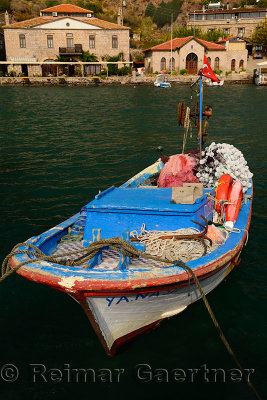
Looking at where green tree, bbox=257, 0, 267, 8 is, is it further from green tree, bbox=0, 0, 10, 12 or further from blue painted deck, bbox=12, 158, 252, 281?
blue painted deck, bbox=12, 158, 252, 281

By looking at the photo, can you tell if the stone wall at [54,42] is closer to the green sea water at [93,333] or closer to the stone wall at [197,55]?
the stone wall at [197,55]

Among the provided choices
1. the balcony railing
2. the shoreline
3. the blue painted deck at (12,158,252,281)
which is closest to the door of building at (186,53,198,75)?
the shoreline

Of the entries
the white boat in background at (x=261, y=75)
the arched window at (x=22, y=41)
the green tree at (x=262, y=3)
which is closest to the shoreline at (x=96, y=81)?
the white boat in background at (x=261, y=75)

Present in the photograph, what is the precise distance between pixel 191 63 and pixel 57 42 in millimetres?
23338

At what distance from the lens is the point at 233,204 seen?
718cm

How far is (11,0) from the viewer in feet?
276

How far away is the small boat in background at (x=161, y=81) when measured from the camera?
179 feet

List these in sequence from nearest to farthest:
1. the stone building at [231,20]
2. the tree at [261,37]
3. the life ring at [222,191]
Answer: the life ring at [222,191] → the tree at [261,37] → the stone building at [231,20]

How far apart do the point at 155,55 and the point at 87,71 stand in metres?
12.1

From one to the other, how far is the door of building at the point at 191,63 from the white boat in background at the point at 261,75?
1030 centimetres

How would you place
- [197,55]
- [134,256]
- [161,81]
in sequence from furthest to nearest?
[197,55] → [161,81] → [134,256]

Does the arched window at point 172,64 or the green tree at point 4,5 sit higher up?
the green tree at point 4,5

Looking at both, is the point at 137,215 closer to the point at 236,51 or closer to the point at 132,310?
the point at 132,310

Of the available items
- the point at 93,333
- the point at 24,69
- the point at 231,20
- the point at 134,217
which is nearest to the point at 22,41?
the point at 24,69
